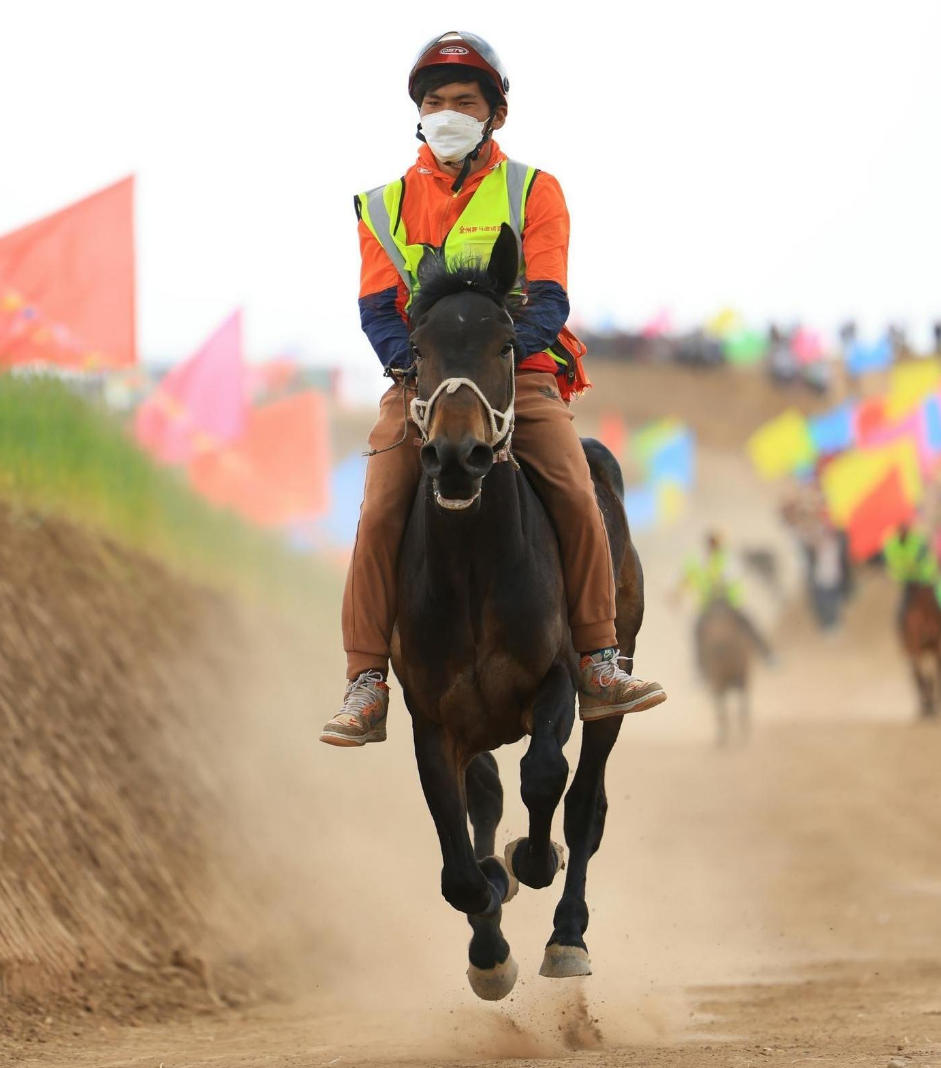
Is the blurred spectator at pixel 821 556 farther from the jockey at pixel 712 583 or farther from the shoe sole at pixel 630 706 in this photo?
the shoe sole at pixel 630 706

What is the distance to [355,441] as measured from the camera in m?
54.9

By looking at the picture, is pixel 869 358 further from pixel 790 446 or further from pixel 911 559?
pixel 911 559

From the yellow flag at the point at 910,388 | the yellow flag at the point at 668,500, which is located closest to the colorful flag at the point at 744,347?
the yellow flag at the point at 668,500

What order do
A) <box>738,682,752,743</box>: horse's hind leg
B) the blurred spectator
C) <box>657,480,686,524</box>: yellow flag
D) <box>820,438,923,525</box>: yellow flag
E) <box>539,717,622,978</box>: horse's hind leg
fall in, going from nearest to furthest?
<box>539,717,622,978</box>: horse's hind leg < <box>738,682,752,743</box>: horse's hind leg < <box>820,438,923,525</box>: yellow flag < the blurred spectator < <box>657,480,686,524</box>: yellow flag

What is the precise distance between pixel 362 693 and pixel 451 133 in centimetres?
229

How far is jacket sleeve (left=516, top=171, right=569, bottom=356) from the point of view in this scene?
7.22m

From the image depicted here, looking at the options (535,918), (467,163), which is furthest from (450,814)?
(535,918)

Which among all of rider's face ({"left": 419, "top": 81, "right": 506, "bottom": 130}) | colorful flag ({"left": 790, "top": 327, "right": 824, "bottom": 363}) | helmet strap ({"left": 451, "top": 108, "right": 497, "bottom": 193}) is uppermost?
colorful flag ({"left": 790, "top": 327, "right": 824, "bottom": 363})

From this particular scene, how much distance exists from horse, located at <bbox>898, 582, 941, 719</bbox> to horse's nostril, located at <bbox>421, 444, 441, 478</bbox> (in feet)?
62.8

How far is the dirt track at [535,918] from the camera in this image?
327 inches

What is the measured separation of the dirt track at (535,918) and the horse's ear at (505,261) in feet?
10.0

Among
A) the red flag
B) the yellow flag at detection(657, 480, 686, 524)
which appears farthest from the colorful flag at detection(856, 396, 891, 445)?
the yellow flag at detection(657, 480, 686, 524)

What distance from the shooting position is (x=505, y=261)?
675 cm

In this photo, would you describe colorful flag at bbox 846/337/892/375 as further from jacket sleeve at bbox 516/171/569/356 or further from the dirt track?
jacket sleeve at bbox 516/171/569/356
